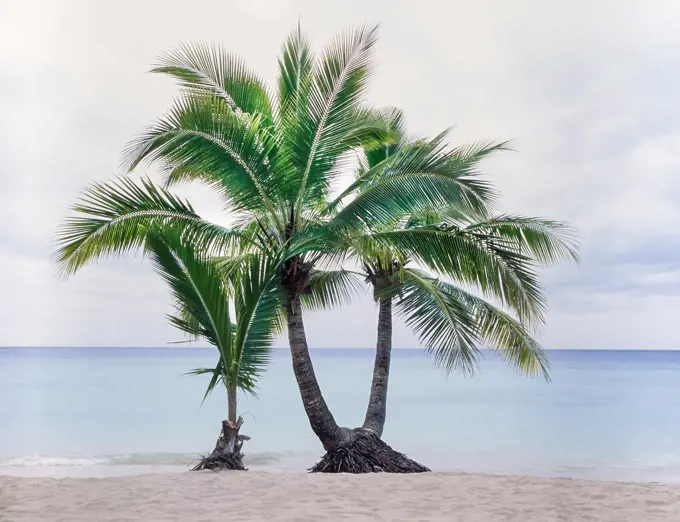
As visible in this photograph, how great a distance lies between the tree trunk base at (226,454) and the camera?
4.44 metres

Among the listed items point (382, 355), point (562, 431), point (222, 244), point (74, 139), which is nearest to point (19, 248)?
point (74, 139)

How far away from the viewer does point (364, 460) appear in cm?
526

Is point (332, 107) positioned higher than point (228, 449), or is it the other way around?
point (332, 107)

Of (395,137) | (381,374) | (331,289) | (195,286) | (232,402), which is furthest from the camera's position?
(331,289)

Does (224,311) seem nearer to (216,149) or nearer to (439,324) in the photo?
(216,149)

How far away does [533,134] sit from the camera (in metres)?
3.88

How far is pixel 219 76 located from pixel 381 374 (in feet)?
9.21

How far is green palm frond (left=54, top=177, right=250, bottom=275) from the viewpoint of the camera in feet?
14.6

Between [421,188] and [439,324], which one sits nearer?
[421,188]

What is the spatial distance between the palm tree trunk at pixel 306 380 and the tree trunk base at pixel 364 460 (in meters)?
0.08

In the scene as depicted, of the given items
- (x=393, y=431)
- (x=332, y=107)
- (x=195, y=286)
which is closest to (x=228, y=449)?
(x=195, y=286)

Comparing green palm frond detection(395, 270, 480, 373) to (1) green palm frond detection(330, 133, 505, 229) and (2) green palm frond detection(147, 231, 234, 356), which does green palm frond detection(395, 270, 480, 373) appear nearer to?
(1) green palm frond detection(330, 133, 505, 229)

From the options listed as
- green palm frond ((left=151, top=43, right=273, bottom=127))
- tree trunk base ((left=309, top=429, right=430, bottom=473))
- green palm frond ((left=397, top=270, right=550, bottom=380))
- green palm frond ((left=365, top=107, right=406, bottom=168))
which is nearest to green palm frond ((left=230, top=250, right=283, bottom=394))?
tree trunk base ((left=309, top=429, right=430, bottom=473))

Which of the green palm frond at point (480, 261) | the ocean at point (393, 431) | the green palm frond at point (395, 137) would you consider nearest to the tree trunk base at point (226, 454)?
the green palm frond at point (480, 261)
